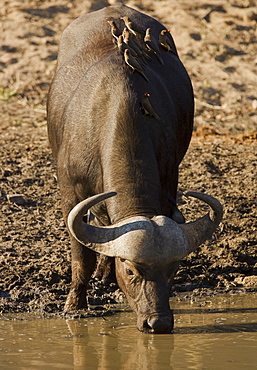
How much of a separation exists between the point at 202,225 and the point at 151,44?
7.73 ft

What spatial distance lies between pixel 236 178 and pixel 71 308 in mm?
4185

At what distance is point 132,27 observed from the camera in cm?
742

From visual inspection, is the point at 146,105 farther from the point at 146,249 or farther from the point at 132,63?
the point at 146,249

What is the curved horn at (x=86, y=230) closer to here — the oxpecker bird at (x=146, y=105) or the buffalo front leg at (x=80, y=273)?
the oxpecker bird at (x=146, y=105)

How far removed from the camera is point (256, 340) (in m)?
6.07

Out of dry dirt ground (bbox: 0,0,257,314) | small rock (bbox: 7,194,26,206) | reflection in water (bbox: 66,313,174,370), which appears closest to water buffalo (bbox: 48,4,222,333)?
reflection in water (bbox: 66,313,174,370)

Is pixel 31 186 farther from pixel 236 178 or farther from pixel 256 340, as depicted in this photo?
pixel 256 340

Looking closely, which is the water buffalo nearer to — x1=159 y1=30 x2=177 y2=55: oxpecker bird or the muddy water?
x1=159 y1=30 x2=177 y2=55: oxpecker bird

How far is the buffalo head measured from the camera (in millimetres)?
5555


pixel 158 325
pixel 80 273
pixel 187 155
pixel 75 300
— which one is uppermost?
pixel 187 155

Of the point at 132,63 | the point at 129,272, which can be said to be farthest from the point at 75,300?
the point at 132,63

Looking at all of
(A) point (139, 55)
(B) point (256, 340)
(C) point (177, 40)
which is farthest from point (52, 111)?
(C) point (177, 40)

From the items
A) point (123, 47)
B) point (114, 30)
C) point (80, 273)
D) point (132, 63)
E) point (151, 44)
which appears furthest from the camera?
point (151, 44)

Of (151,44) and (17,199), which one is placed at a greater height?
(151,44)
